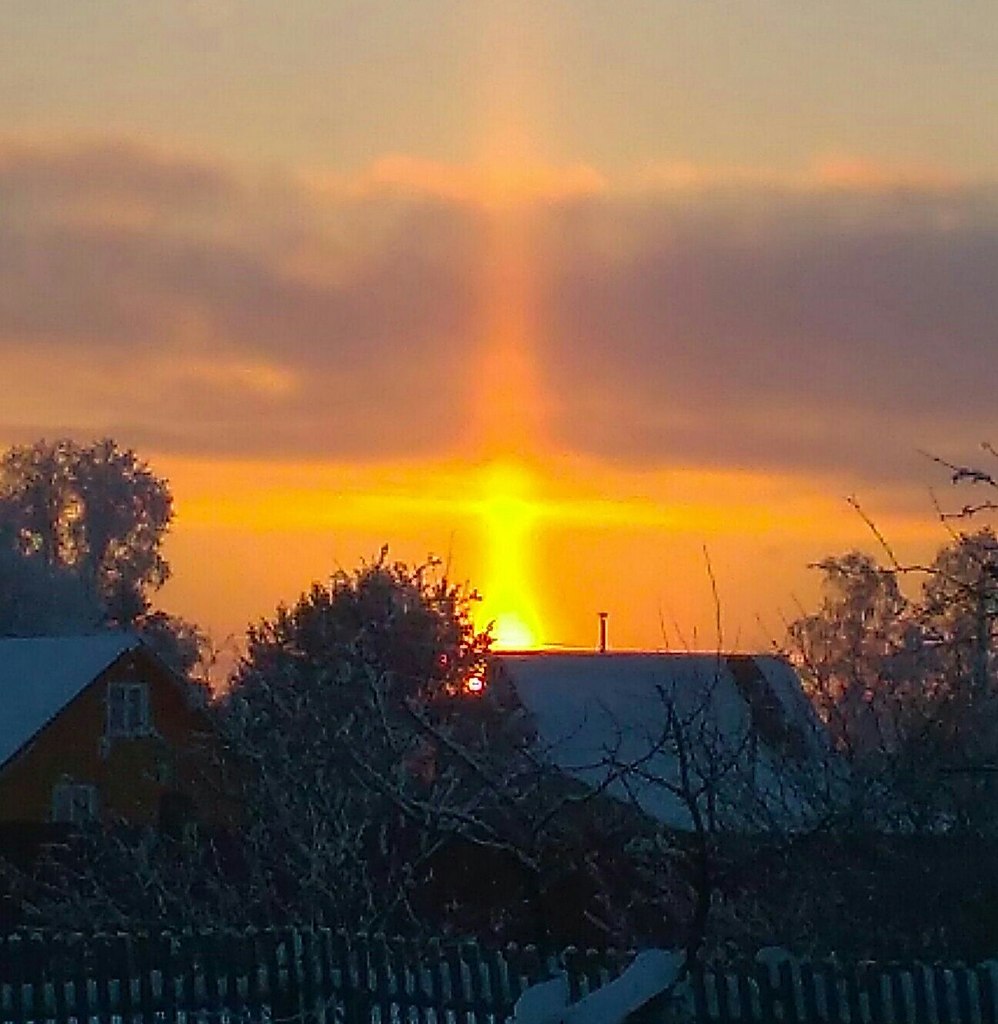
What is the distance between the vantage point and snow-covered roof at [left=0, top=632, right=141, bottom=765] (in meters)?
39.3

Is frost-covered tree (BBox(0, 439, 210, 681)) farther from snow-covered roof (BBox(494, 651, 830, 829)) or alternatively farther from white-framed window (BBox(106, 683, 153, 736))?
snow-covered roof (BBox(494, 651, 830, 829))

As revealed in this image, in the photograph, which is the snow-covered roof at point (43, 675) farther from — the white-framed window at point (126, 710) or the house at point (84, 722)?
the white-framed window at point (126, 710)

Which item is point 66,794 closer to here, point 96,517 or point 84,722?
point 84,722

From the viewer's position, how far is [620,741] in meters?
11.2

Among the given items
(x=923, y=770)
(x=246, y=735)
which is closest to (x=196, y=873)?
(x=246, y=735)

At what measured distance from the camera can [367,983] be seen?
10.6 meters

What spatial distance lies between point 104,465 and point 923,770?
66.0 metres

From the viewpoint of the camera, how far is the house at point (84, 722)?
3906 centimetres

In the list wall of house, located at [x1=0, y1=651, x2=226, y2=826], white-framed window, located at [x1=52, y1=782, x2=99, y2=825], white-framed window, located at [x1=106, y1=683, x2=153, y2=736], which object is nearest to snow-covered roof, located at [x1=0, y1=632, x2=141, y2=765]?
wall of house, located at [x1=0, y1=651, x2=226, y2=826]

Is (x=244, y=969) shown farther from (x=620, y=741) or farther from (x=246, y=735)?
(x=246, y=735)

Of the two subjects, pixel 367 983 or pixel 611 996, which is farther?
pixel 367 983

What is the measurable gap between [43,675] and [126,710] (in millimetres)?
1717

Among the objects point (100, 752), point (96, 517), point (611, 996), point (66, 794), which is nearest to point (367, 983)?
point (611, 996)

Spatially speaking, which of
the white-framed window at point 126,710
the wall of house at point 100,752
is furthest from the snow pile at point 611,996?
the white-framed window at point 126,710
